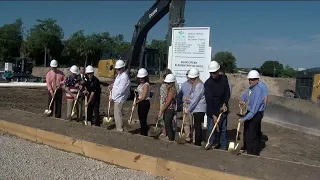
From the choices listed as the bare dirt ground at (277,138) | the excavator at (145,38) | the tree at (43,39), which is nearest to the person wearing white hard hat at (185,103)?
the bare dirt ground at (277,138)

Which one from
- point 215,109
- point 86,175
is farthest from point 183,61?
point 86,175

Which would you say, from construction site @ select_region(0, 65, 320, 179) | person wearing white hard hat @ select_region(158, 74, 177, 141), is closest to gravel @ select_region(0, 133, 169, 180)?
construction site @ select_region(0, 65, 320, 179)

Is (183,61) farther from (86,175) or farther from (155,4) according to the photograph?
(155,4)

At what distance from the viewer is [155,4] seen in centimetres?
1702

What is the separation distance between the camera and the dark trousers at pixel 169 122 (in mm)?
8359

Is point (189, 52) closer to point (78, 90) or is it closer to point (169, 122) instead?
point (169, 122)

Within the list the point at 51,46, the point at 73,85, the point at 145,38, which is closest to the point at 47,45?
the point at 51,46

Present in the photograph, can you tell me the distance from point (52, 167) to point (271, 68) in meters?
52.4

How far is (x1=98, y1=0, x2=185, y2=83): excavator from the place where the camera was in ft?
45.3

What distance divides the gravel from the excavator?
21.8 feet

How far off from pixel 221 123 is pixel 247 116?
0.62 meters

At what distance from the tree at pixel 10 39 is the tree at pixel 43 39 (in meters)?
2.17

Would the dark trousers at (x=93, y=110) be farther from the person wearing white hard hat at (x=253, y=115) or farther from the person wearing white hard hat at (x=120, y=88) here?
the person wearing white hard hat at (x=253, y=115)

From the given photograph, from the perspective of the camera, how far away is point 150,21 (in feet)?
58.4
